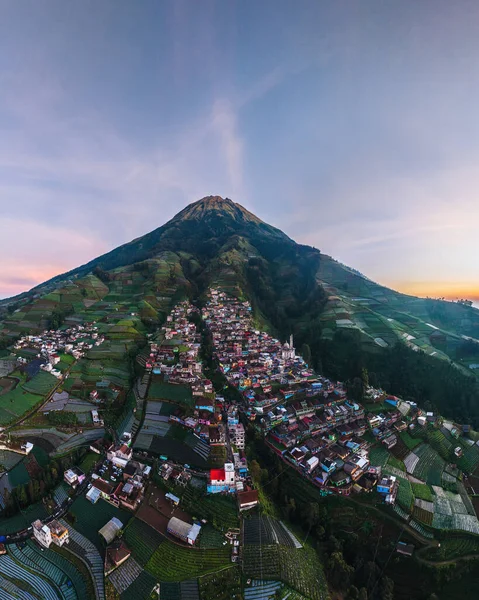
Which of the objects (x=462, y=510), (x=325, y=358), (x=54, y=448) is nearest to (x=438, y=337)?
(x=325, y=358)

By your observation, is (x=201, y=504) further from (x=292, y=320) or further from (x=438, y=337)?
(x=438, y=337)

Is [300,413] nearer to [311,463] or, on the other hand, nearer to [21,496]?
[311,463]

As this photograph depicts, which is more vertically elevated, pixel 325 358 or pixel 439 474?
pixel 325 358

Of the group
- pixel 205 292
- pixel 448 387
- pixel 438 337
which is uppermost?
pixel 205 292

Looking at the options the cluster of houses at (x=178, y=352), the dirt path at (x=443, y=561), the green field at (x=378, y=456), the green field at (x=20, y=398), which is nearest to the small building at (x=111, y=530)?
the cluster of houses at (x=178, y=352)

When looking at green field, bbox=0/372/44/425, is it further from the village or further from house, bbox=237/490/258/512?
house, bbox=237/490/258/512

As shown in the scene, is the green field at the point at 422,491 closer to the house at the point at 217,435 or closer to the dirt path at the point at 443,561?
the dirt path at the point at 443,561
